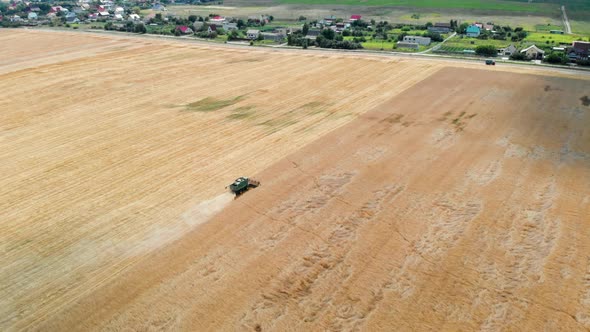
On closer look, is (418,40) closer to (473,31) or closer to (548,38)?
(473,31)

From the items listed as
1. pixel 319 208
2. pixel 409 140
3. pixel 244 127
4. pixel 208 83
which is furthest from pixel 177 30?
pixel 319 208

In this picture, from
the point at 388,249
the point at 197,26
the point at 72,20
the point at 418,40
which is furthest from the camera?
the point at 72,20

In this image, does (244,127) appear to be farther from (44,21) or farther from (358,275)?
(44,21)

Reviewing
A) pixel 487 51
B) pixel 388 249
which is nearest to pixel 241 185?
pixel 388 249

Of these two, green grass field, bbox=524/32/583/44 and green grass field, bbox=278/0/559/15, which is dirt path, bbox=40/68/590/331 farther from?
green grass field, bbox=278/0/559/15

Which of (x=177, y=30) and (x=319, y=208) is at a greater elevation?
(x=177, y=30)

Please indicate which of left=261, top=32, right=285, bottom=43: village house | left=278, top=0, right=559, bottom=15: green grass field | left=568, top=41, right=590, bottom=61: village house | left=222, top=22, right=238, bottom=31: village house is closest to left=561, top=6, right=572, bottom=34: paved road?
left=278, top=0, right=559, bottom=15: green grass field
